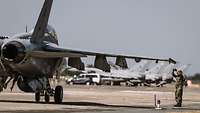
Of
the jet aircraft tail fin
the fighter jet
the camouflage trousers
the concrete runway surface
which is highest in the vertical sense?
the jet aircraft tail fin

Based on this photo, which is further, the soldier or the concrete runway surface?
the soldier

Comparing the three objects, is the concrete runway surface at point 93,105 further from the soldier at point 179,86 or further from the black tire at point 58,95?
the soldier at point 179,86

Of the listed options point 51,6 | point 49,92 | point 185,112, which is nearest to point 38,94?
point 49,92

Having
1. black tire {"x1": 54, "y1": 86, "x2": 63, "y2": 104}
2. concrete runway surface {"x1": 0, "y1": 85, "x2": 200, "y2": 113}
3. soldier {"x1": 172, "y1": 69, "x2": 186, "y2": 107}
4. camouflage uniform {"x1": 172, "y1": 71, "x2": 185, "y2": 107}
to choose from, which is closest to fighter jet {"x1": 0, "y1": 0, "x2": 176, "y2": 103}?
black tire {"x1": 54, "y1": 86, "x2": 63, "y2": 104}

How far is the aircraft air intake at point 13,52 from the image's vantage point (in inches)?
1118

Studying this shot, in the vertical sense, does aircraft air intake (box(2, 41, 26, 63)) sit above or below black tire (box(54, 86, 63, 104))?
above

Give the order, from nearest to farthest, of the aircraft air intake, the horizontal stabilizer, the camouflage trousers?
1. the horizontal stabilizer
2. the aircraft air intake
3. the camouflage trousers

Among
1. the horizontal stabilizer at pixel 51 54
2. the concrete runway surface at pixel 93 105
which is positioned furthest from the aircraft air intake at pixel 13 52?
the concrete runway surface at pixel 93 105

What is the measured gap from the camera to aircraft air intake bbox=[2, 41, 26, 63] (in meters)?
28.4

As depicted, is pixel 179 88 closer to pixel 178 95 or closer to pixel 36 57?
pixel 178 95

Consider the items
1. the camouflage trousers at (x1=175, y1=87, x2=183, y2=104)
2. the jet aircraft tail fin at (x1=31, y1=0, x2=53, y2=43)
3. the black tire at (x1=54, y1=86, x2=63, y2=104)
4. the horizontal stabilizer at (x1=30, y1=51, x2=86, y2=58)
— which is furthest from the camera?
the black tire at (x1=54, y1=86, x2=63, y2=104)

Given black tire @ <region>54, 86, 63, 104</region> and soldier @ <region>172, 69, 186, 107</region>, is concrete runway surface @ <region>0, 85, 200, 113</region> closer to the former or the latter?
black tire @ <region>54, 86, 63, 104</region>

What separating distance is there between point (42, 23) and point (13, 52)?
244 cm

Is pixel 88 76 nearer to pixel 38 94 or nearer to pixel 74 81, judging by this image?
pixel 74 81
